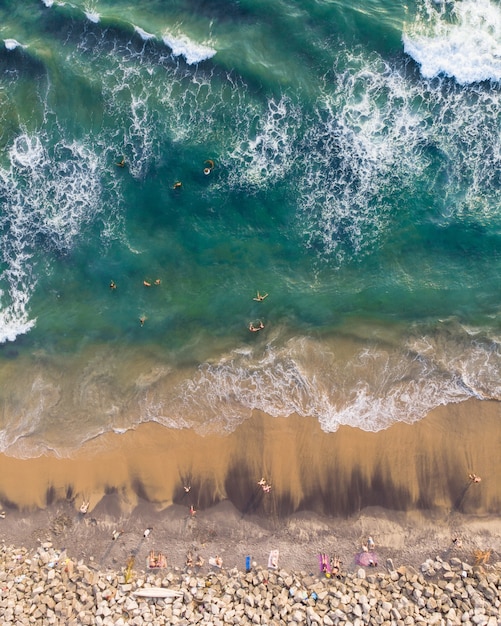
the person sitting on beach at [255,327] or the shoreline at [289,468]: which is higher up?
the person sitting on beach at [255,327]

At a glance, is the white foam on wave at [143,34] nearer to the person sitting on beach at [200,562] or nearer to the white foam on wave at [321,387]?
the white foam on wave at [321,387]

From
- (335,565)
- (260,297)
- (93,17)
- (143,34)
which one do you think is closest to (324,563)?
(335,565)

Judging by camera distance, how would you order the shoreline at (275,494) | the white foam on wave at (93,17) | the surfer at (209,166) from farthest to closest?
the white foam on wave at (93,17), the surfer at (209,166), the shoreline at (275,494)

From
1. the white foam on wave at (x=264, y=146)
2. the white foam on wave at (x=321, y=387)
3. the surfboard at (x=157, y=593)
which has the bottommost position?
the surfboard at (x=157, y=593)

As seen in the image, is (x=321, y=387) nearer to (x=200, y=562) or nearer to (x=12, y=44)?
(x=200, y=562)

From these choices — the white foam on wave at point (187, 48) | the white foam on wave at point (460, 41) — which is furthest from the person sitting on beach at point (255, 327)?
the white foam on wave at point (460, 41)

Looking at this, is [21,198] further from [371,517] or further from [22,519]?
[371,517]

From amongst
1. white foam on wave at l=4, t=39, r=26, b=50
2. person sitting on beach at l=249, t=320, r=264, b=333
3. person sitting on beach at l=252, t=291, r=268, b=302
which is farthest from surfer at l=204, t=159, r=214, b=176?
white foam on wave at l=4, t=39, r=26, b=50
